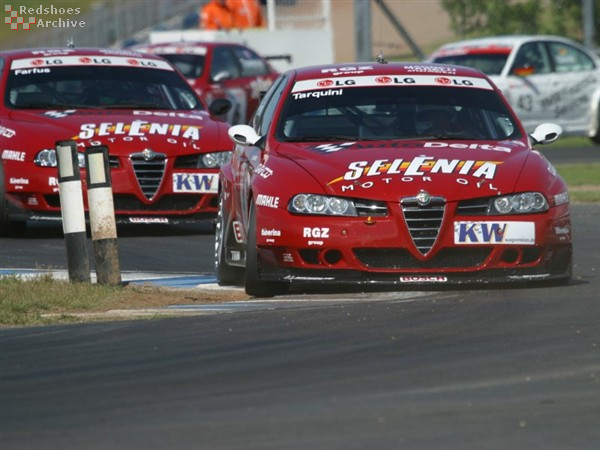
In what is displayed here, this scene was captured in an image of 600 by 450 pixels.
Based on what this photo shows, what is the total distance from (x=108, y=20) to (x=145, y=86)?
24362 mm

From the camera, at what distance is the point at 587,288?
10.3m

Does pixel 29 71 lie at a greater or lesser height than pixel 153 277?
greater

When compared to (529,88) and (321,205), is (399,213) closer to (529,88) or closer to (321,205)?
(321,205)

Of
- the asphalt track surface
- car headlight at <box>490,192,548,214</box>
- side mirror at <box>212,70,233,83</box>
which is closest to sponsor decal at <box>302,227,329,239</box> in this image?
the asphalt track surface

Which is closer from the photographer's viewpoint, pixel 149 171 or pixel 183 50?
pixel 149 171

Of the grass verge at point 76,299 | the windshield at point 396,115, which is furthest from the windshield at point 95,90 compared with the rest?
the grass verge at point 76,299

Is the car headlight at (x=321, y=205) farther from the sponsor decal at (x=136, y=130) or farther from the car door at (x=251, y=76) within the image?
the car door at (x=251, y=76)

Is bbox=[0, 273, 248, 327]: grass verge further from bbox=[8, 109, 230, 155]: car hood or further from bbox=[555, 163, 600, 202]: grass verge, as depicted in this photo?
bbox=[555, 163, 600, 202]: grass verge

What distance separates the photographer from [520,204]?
10242 mm

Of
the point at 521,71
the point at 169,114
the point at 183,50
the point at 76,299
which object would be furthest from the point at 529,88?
the point at 76,299

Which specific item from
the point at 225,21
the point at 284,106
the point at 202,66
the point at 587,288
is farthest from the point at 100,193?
the point at 225,21

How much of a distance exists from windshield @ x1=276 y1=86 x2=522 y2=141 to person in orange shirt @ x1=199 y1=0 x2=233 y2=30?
2171 centimetres

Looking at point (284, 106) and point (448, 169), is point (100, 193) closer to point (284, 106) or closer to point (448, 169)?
point (284, 106)

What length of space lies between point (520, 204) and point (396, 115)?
4.70 feet
